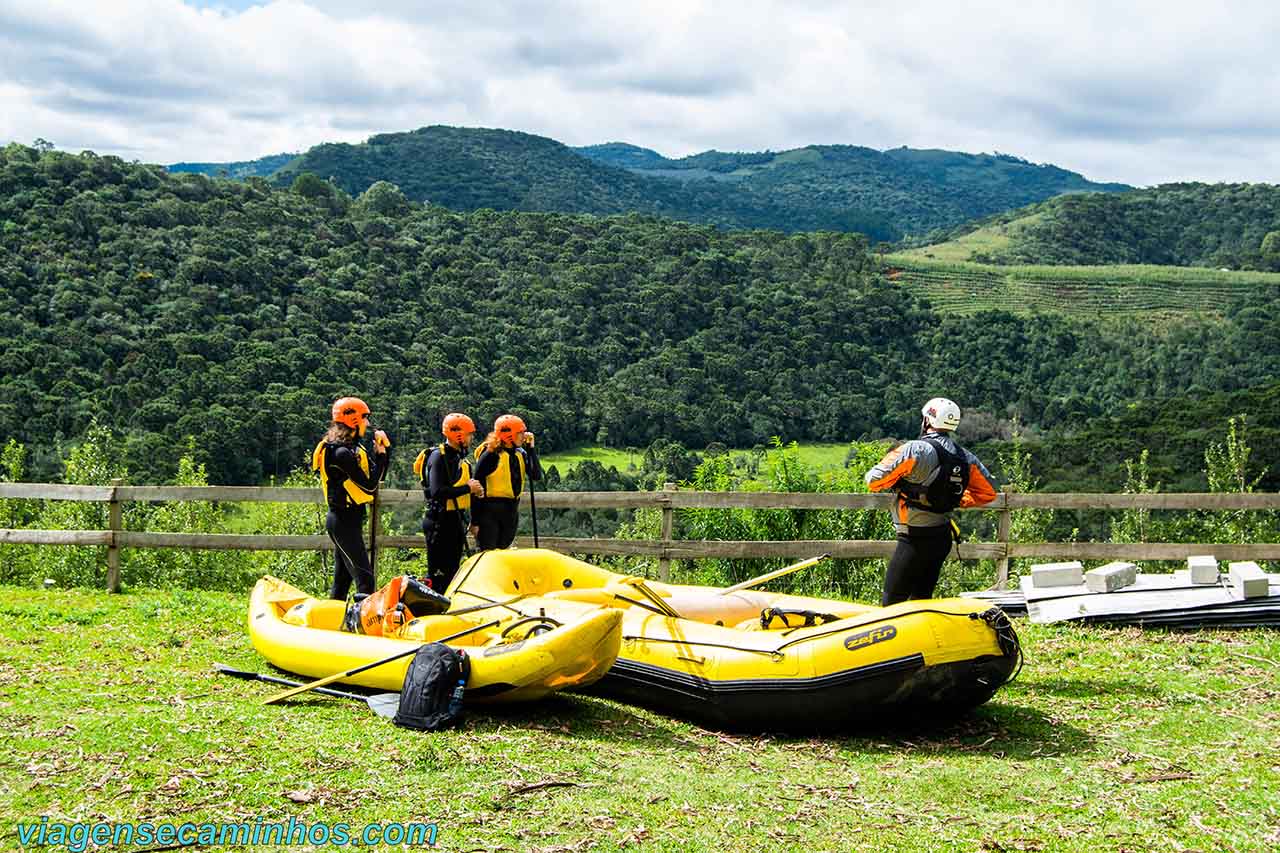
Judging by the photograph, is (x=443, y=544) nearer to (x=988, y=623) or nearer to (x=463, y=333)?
(x=988, y=623)

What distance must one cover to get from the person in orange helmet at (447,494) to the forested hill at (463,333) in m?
25.3

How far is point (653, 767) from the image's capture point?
6070 millimetres

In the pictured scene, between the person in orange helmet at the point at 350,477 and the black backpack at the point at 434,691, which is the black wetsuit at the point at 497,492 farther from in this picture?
the black backpack at the point at 434,691

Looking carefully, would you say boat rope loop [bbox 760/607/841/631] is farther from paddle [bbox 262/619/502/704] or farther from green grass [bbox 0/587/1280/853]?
paddle [bbox 262/619/502/704]

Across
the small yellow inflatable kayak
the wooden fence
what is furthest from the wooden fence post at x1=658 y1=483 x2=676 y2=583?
the small yellow inflatable kayak

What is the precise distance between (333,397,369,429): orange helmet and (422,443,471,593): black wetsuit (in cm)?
82

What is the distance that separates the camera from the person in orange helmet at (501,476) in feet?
32.5

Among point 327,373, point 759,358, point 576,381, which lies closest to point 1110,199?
point 759,358

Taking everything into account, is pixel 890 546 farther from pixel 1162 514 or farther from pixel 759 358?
pixel 759 358

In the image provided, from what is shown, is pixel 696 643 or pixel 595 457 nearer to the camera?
pixel 696 643

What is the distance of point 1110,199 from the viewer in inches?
5428

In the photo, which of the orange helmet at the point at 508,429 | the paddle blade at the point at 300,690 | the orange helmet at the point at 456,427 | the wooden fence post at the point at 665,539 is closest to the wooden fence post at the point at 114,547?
the orange helmet at the point at 456,427

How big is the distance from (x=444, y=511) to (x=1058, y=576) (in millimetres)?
4996

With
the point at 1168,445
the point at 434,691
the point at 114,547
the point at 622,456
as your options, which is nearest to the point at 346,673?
the point at 434,691
